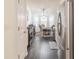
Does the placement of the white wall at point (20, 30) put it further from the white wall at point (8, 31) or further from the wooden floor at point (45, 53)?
the white wall at point (8, 31)

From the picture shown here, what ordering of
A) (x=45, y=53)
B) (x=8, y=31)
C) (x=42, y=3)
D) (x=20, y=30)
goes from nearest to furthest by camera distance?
1. (x=8, y=31)
2. (x=20, y=30)
3. (x=45, y=53)
4. (x=42, y=3)

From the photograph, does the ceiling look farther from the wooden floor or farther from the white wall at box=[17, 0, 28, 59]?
the white wall at box=[17, 0, 28, 59]

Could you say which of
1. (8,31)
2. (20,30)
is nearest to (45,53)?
(20,30)

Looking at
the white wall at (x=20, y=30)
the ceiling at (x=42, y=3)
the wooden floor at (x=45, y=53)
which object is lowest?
the wooden floor at (x=45, y=53)

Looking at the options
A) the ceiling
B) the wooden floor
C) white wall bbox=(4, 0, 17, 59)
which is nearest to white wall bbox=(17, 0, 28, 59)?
the wooden floor

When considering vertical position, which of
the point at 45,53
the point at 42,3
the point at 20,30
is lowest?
the point at 45,53

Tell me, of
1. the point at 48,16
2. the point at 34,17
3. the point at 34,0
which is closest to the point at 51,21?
the point at 48,16

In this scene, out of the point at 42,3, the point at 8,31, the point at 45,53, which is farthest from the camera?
the point at 42,3

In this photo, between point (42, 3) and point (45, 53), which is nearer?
point (45, 53)

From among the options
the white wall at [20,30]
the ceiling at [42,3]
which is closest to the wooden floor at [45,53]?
the white wall at [20,30]

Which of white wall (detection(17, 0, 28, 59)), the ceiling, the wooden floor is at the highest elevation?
the ceiling

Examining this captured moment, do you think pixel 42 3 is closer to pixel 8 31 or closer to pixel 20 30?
pixel 20 30
